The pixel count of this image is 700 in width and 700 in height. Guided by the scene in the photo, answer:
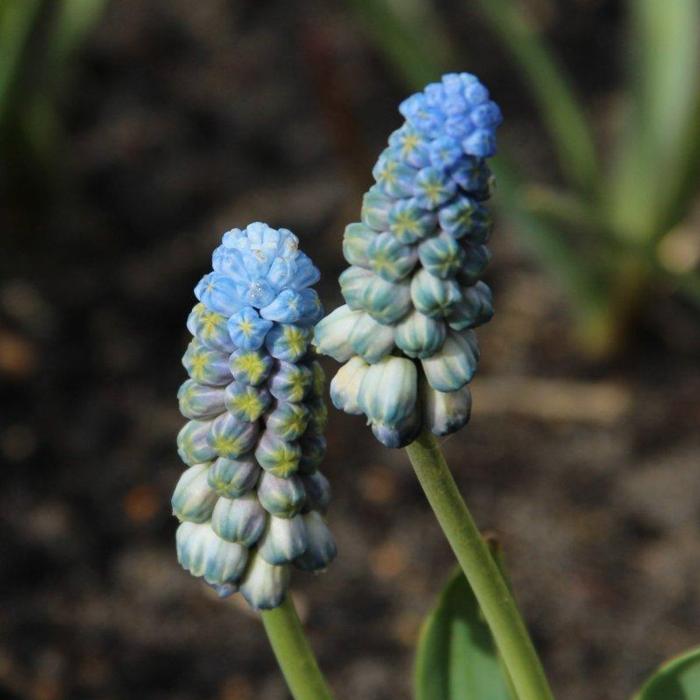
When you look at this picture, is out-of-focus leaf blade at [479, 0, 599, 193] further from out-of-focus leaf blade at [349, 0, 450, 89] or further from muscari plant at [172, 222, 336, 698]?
muscari plant at [172, 222, 336, 698]

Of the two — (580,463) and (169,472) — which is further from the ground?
(169,472)

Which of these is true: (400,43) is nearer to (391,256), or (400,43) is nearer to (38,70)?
(38,70)

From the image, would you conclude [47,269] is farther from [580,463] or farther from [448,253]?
[448,253]

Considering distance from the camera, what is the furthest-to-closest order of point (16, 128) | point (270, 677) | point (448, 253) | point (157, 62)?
point (157, 62) < point (16, 128) < point (270, 677) < point (448, 253)

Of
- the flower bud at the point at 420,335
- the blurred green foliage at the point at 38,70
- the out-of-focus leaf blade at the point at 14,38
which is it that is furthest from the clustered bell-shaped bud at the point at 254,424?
the blurred green foliage at the point at 38,70

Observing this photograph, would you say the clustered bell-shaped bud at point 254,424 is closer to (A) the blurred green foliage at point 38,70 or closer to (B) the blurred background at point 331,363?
(B) the blurred background at point 331,363

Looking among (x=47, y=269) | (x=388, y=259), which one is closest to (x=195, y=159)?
(x=47, y=269)

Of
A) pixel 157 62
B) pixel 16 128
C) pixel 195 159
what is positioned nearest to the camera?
pixel 16 128
